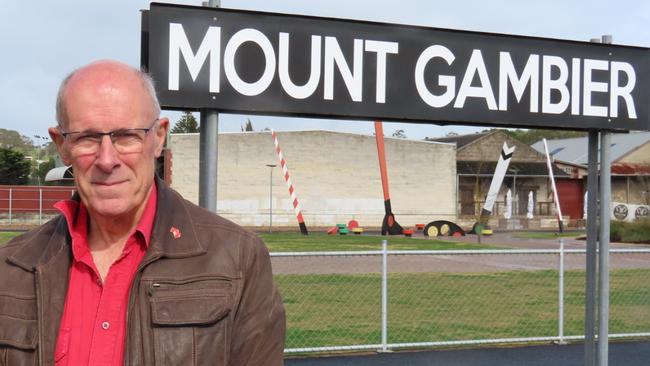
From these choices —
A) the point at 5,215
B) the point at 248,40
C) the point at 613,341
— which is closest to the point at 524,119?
the point at 248,40

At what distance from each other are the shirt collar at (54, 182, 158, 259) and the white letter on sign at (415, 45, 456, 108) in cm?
221

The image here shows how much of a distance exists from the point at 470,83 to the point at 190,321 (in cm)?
266

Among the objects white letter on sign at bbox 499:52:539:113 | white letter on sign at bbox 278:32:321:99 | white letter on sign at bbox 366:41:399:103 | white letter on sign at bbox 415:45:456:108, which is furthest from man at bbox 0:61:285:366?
white letter on sign at bbox 499:52:539:113

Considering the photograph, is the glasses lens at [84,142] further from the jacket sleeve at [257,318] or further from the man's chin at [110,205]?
the jacket sleeve at [257,318]

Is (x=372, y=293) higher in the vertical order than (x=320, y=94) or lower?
lower

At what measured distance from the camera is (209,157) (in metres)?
3.69

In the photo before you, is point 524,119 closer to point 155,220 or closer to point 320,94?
point 320,94

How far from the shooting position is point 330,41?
152 inches

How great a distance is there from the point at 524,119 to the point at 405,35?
0.84m

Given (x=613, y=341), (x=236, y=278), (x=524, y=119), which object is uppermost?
(x=524, y=119)

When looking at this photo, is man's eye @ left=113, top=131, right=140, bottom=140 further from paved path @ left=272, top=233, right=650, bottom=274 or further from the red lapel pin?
paved path @ left=272, top=233, right=650, bottom=274

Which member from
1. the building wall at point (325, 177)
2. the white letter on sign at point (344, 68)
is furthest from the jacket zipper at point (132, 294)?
the building wall at point (325, 177)

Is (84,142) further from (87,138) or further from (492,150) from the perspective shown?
(492,150)

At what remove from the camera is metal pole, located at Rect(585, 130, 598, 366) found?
183 inches
